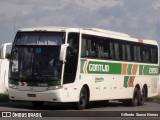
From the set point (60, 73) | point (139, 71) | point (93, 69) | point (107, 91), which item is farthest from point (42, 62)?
point (139, 71)

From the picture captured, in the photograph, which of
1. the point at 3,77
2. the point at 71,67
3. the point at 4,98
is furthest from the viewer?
the point at 3,77

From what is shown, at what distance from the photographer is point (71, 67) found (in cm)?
2381

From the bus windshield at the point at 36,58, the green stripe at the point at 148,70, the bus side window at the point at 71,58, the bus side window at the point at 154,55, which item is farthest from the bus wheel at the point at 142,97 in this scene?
the bus windshield at the point at 36,58

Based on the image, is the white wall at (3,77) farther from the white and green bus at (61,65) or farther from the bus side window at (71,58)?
the bus side window at (71,58)

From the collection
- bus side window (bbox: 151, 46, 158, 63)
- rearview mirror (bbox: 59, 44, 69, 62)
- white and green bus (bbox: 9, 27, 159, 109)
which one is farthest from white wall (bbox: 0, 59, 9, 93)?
rearview mirror (bbox: 59, 44, 69, 62)

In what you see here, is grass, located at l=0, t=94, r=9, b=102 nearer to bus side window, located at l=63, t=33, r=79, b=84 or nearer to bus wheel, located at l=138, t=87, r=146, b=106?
bus wheel, located at l=138, t=87, r=146, b=106

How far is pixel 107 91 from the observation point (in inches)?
1074

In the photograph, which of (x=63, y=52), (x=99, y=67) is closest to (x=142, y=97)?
(x=99, y=67)

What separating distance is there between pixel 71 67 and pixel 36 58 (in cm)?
143

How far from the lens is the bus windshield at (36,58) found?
23.4 meters

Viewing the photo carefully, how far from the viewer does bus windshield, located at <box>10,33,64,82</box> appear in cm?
2338

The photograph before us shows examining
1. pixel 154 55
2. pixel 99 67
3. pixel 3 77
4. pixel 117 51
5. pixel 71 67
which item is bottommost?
pixel 3 77

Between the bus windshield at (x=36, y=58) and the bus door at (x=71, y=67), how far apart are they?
0.40 m

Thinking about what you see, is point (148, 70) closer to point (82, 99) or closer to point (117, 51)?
point (117, 51)
